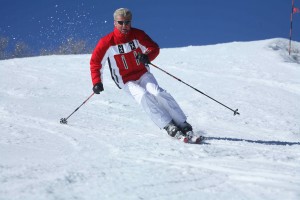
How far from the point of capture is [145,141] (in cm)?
455

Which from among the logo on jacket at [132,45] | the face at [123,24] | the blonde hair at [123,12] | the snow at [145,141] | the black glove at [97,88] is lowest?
the snow at [145,141]

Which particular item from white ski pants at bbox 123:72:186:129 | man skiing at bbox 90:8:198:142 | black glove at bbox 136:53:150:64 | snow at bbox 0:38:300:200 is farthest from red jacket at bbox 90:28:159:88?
snow at bbox 0:38:300:200

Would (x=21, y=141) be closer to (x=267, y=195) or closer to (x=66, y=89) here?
(x=267, y=195)

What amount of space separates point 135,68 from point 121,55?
27 centimetres

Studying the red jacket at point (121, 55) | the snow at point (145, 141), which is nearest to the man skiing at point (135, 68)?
the red jacket at point (121, 55)

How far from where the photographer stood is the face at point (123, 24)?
17.1 feet

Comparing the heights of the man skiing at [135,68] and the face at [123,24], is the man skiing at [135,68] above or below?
below

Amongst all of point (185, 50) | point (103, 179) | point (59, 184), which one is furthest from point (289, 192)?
point (185, 50)

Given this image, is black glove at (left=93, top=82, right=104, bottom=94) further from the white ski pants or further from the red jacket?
the white ski pants

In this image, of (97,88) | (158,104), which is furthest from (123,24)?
(158,104)

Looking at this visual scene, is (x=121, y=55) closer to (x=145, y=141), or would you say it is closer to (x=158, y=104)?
(x=158, y=104)

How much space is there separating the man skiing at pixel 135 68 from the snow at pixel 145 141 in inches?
14.7

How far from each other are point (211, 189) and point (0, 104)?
213 inches

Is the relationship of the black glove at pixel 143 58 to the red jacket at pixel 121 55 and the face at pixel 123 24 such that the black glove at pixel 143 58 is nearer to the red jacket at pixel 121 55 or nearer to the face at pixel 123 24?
the red jacket at pixel 121 55
